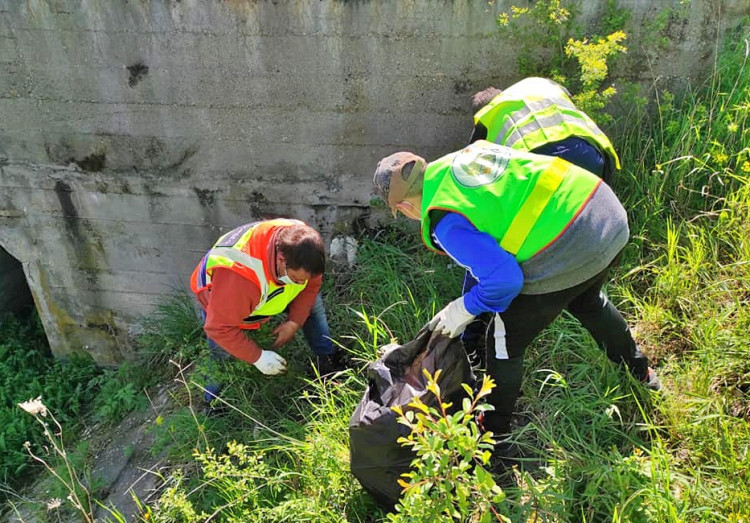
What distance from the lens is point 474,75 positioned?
3096mm

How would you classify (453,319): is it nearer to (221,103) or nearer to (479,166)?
(479,166)

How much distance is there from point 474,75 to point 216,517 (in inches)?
105

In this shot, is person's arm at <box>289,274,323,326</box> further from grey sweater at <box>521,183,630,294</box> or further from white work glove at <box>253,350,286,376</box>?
grey sweater at <box>521,183,630,294</box>

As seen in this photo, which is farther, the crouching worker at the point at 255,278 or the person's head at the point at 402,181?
the crouching worker at the point at 255,278

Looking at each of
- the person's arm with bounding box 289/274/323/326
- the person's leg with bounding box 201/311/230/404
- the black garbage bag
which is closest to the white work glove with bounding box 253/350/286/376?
the person's arm with bounding box 289/274/323/326

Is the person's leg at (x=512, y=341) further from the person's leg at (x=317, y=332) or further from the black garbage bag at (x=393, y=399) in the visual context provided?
the person's leg at (x=317, y=332)

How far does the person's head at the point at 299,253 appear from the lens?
7.27 feet

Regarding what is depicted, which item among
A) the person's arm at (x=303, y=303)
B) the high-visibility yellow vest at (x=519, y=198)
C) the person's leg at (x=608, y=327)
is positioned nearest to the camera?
the high-visibility yellow vest at (x=519, y=198)

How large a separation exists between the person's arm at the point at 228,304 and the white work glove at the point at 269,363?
0.64 ft

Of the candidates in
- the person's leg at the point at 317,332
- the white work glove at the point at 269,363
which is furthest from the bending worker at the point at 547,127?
the white work glove at the point at 269,363

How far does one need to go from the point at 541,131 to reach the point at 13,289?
18.3ft

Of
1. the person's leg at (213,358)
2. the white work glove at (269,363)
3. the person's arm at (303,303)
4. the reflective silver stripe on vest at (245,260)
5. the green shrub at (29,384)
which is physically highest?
the reflective silver stripe on vest at (245,260)

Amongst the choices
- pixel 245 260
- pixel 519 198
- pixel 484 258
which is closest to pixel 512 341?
pixel 484 258

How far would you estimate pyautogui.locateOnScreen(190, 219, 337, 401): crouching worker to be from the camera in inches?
88.6
